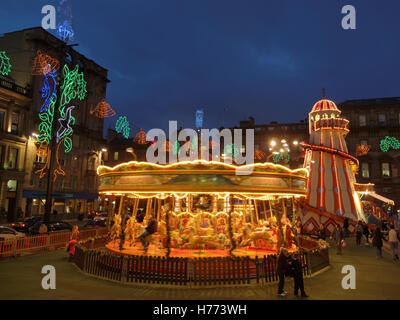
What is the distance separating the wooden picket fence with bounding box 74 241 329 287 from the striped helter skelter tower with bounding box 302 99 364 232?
16115 mm

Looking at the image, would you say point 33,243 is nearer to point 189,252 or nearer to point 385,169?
point 189,252

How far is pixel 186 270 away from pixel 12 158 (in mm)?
30015

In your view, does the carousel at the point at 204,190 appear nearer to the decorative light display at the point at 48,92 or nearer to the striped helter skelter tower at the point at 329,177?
the striped helter skelter tower at the point at 329,177

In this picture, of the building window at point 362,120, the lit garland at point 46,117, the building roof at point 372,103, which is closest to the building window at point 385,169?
the building window at point 362,120

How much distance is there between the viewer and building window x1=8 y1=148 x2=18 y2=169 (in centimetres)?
3081

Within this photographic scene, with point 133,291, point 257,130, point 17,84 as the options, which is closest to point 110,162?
point 17,84

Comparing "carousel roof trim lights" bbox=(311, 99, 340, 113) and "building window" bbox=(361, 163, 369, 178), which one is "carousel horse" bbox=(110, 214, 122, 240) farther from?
"building window" bbox=(361, 163, 369, 178)

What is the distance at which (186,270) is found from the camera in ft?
29.4

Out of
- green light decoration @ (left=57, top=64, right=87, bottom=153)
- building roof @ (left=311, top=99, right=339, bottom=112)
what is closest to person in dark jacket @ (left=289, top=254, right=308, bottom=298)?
green light decoration @ (left=57, top=64, right=87, bottom=153)

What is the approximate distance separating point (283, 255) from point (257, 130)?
151 ft

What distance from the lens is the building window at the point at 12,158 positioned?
30.8 metres

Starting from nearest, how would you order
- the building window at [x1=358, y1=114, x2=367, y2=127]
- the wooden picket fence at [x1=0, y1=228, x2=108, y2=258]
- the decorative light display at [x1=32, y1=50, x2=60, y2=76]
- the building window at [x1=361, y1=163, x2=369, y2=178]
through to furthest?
Answer: the wooden picket fence at [x1=0, y1=228, x2=108, y2=258] < the decorative light display at [x1=32, y1=50, x2=60, y2=76] < the building window at [x1=361, y1=163, x2=369, y2=178] < the building window at [x1=358, y1=114, x2=367, y2=127]

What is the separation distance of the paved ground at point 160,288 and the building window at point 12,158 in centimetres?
2309
